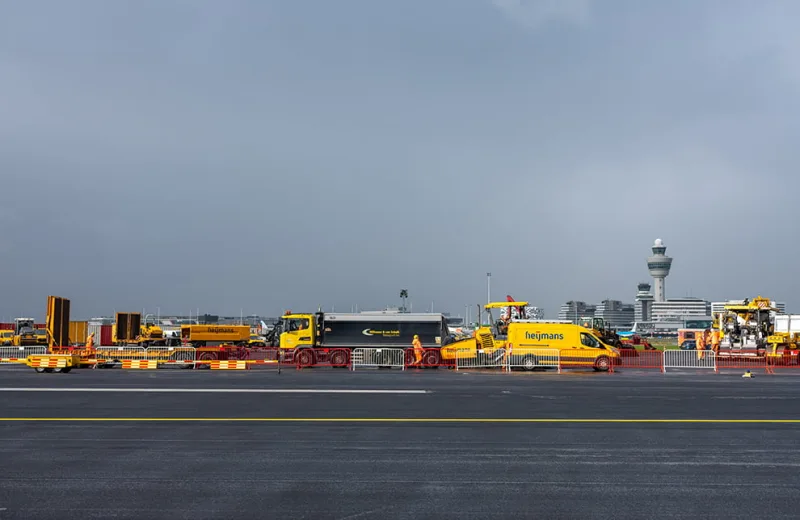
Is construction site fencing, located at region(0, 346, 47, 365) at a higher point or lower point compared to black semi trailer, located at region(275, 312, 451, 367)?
lower

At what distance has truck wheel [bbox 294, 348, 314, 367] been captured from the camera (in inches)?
1471

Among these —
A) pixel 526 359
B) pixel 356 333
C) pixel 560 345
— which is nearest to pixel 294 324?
pixel 356 333

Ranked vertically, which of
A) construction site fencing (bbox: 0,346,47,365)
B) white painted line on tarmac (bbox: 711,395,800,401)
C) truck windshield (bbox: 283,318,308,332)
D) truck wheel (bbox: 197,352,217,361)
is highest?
truck windshield (bbox: 283,318,308,332)

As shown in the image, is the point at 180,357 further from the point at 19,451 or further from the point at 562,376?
the point at 19,451

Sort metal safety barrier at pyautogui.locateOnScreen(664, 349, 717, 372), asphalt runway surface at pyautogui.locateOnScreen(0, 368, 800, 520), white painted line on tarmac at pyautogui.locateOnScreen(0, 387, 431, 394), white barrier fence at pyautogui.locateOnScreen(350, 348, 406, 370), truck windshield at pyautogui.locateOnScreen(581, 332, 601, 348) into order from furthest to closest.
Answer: metal safety barrier at pyautogui.locateOnScreen(664, 349, 717, 372) → white barrier fence at pyautogui.locateOnScreen(350, 348, 406, 370) → truck windshield at pyautogui.locateOnScreen(581, 332, 601, 348) → white painted line on tarmac at pyautogui.locateOnScreen(0, 387, 431, 394) → asphalt runway surface at pyautogui.locateOnScreen(0, 368, 800, 520)

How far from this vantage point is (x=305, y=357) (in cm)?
3762

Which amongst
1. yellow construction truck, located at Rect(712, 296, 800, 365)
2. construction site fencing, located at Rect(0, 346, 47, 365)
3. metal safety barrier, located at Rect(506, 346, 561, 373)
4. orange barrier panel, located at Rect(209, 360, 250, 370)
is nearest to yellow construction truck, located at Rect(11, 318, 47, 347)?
construction site fencing, located at Rect(0, 346, 47, 365)

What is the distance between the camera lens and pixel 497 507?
8.66 m

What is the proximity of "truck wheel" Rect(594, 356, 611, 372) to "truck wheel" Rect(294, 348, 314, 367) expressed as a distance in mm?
14692

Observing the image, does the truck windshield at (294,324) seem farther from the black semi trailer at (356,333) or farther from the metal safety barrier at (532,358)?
the metal safety barrier at (532,358)

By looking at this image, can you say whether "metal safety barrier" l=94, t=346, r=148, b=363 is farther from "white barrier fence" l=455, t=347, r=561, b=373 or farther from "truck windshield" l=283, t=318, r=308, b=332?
"white barrier fence" l=455, t=347, r=561, b=373

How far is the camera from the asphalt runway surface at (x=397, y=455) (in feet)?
28.8

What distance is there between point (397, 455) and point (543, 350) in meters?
24.0

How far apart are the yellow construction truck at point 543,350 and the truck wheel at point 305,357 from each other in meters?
7.55
